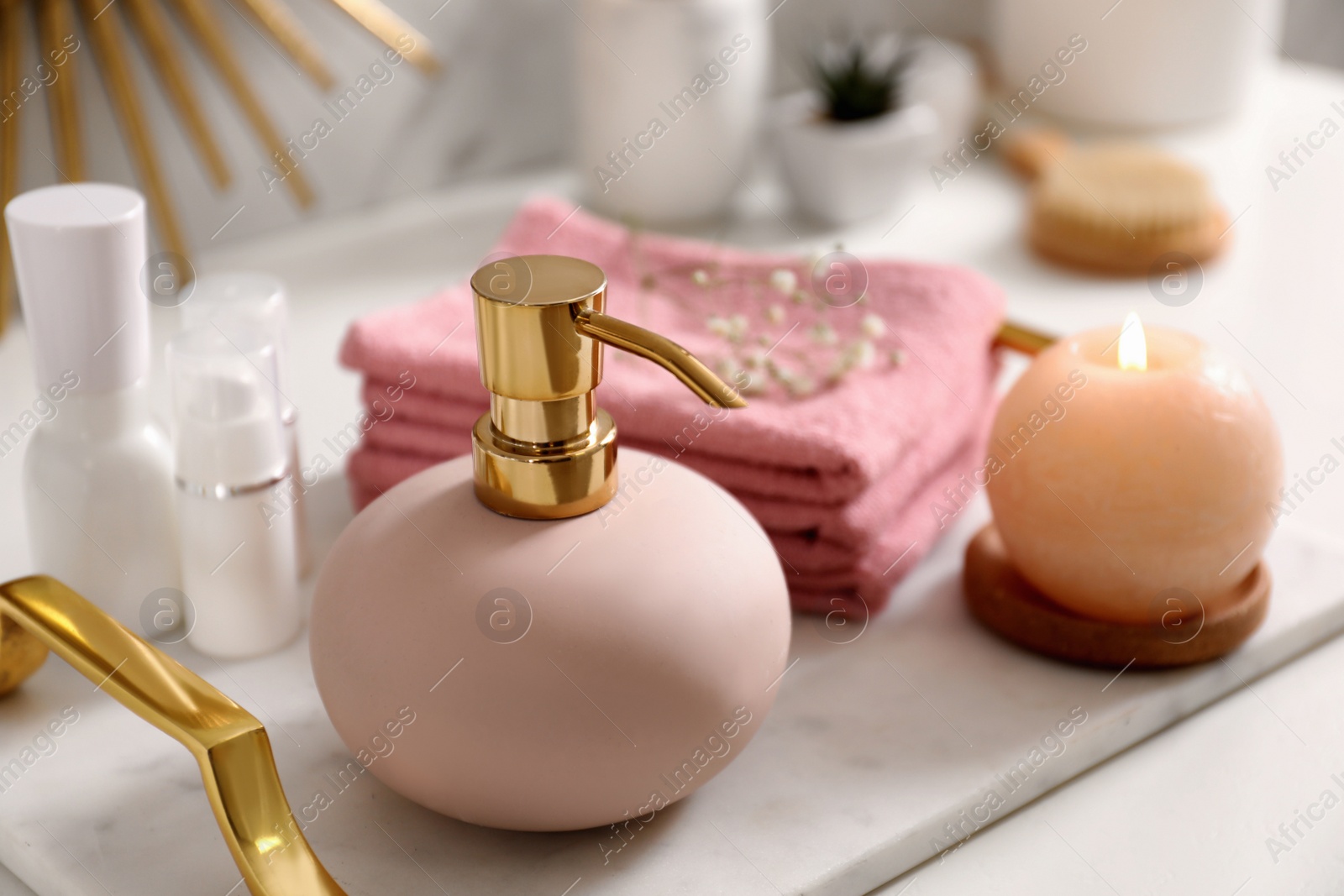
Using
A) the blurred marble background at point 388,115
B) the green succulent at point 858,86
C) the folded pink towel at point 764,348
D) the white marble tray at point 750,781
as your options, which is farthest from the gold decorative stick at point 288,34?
the white marble tray at point 750,781

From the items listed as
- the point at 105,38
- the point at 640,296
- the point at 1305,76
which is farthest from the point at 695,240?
the point at 1305,76

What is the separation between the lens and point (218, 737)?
379 mm

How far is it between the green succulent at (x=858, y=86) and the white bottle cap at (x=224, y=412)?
53cm

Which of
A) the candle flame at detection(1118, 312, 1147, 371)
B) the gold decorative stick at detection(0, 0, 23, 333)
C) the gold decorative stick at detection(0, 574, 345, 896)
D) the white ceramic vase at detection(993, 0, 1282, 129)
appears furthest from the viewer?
the white ceramic vase at detection(993, 0, 1282, 129)

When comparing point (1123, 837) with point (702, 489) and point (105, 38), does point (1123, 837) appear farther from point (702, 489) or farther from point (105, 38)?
point (105, 38)

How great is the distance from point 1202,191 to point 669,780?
2.11ft

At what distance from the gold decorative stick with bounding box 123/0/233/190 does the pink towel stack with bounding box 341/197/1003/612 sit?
25cm

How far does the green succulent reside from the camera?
0.89 m

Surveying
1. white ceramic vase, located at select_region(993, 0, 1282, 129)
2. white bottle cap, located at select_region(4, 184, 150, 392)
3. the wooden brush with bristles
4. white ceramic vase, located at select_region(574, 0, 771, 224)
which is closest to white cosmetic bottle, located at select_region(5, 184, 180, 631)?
white bottle cap, located at select_region(4, 184, 150, 392)

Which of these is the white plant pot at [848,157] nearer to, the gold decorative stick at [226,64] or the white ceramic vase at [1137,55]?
the white ceramic vase at [1137,55]

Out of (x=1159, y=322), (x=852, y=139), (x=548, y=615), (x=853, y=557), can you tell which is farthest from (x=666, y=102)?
(x=548, y=615)

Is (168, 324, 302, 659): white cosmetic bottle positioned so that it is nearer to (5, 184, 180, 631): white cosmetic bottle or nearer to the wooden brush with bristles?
(5, 184, 180, 631): white cosmetic bottle

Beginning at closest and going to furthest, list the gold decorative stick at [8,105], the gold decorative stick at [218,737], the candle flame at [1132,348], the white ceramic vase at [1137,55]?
the gold decorative stick at [218,737] < the candle flame at [1132,348] < the gold decorative stick at [8,105] < the white ceramic vase at [1137,55]

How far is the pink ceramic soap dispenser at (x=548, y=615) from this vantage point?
37 centimetres
